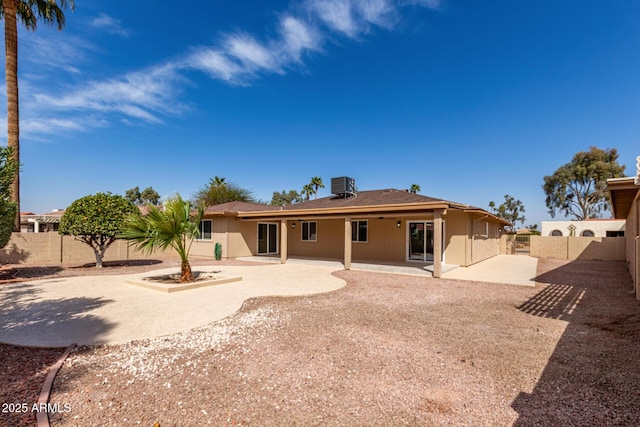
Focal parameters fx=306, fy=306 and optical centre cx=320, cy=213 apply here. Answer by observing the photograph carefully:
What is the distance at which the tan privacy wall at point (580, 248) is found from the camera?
1811 centimetres

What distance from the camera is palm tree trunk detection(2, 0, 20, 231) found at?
12.6 meters

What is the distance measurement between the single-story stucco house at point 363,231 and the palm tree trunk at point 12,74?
8351mm

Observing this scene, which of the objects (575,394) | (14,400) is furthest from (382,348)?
(14,400)

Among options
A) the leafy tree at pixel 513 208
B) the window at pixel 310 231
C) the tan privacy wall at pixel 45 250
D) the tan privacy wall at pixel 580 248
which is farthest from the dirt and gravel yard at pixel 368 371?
the leafy tree at pixel 513 208

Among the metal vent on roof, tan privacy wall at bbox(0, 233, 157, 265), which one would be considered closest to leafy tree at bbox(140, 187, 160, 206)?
tan privacy wall at bbox(0, 233, 157, 265)

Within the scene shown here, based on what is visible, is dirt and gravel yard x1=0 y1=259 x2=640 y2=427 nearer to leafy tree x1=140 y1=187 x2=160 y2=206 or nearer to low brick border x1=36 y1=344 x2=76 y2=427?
low brick border x1=36 y1=344 x2=76 y2=427

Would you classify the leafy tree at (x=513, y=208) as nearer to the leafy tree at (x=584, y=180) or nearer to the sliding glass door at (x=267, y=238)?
the leafy tree at (x=584, y=180)

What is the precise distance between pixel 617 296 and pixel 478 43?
11.1m

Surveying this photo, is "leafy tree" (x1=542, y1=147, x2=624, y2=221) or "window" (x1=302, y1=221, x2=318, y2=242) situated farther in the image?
"leafy tree" (x1=542, y1=147, x2=624, y2=221)

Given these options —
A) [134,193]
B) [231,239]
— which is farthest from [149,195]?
[231,239]

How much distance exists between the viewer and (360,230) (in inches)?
624

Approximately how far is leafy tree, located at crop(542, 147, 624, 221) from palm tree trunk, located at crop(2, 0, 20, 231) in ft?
158

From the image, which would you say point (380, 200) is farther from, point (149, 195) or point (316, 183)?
point (149, 195)

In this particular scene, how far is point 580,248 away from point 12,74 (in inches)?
1214
